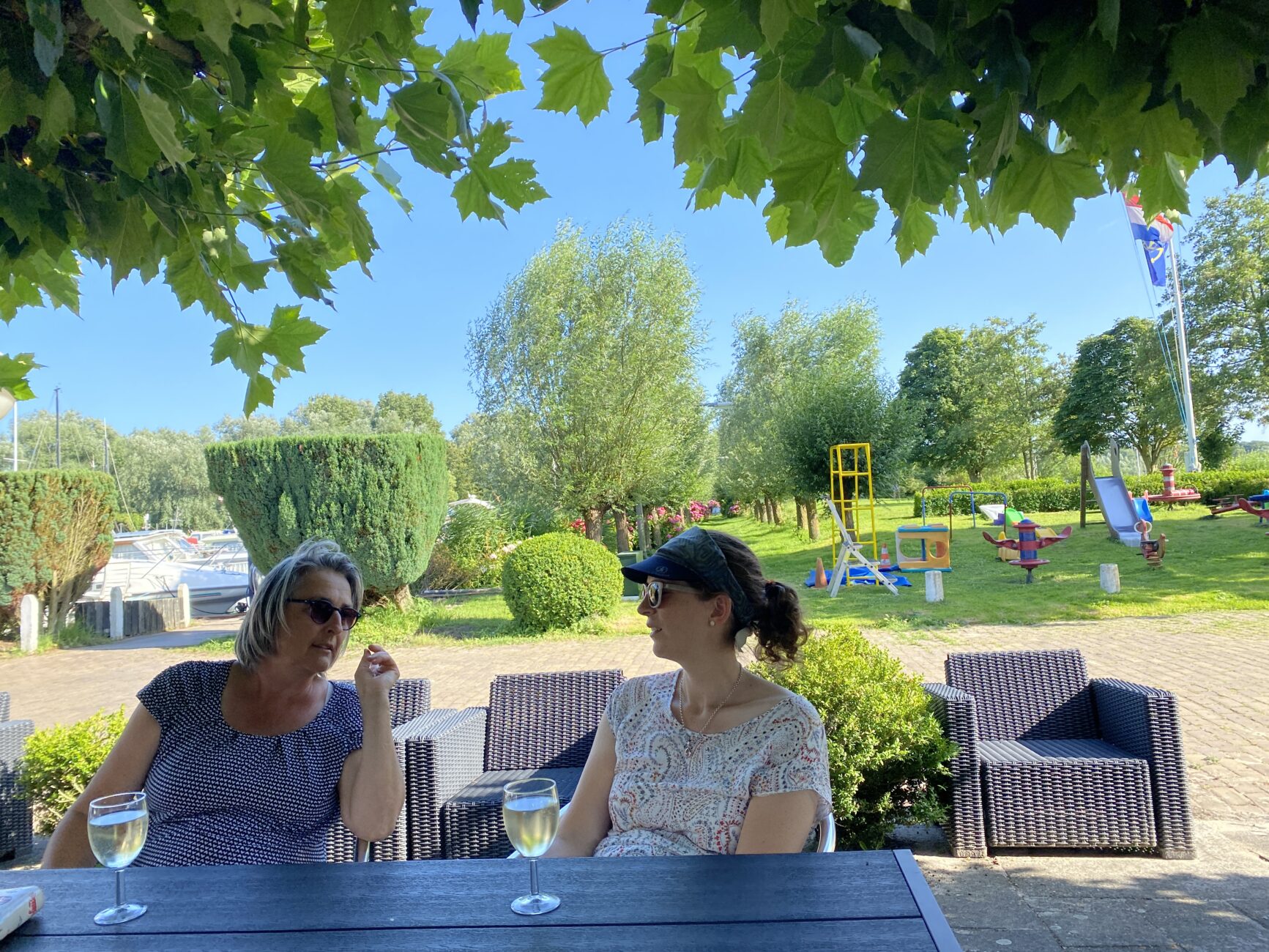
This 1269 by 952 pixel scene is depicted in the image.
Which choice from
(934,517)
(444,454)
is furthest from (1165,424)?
(444,454)

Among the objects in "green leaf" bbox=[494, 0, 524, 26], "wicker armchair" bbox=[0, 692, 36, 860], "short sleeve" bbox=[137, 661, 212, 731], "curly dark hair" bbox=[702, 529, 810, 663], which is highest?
"green leaf" bbox=[494, 0, 524, 26]

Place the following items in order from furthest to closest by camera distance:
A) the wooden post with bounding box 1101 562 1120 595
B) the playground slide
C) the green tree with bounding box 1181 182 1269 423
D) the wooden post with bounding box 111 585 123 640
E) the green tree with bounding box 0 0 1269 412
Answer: the green tree with bounding box 1181 182 1269 423
the playground slide
the wooden post with bounding box 111 585 123 640
the wooden post with bounding box 1101 562 1120 595
the green tree with bounding box 0 0 1269 412

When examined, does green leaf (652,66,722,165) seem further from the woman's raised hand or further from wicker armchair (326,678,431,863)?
wicker armchair (326,678,431,863)

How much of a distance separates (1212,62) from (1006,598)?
1234cm

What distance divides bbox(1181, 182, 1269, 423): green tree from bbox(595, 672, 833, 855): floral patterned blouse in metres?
37.2

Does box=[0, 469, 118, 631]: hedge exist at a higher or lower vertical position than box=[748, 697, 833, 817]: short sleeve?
higher

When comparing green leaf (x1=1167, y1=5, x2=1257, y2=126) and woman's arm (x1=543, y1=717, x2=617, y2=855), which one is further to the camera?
woman's arm (x1=543, y1=717, x2=617, y2=855)

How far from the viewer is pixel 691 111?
1520 millimetres

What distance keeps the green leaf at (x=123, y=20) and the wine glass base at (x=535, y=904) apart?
53.7 inches

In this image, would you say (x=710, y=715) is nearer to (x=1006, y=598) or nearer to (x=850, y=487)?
(x=1006, y=598)

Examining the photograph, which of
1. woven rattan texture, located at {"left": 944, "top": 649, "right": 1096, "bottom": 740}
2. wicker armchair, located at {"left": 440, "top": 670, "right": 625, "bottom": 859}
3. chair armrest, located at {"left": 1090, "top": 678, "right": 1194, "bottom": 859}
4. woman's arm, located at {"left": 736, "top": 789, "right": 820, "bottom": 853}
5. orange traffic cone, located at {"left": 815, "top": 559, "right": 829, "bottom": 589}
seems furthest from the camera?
orange traffic cone, located at {"left": 815, "top": 559, "right": 829, "bottom": 589}

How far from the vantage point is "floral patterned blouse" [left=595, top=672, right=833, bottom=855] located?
1.90 metres

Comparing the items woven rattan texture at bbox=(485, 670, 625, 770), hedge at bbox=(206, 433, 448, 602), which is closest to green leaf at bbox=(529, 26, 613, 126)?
woven rattan texture at bbox=(485, 670, 625, 770)

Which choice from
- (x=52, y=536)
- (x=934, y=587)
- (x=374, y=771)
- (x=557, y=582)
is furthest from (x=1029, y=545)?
(x=52, y=536)
